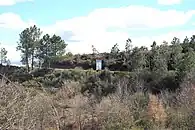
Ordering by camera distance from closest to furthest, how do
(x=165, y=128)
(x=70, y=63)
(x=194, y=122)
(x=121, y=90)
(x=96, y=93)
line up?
(x=194, y=122) → (x=165, y=128) → (x=121, y=90) → (x=96, y=93) → (x=70, y=63)

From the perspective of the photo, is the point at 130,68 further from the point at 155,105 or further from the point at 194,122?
the point at 194,122

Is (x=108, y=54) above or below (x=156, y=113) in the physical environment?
above

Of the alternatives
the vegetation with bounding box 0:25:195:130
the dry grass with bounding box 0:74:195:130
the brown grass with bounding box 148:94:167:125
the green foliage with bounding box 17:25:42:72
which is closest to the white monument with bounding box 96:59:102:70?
the vegetation with bounding box 0:25:195:130

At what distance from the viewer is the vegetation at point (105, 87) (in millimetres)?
12333

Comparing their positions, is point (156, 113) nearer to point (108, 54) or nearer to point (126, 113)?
point (126, 113)

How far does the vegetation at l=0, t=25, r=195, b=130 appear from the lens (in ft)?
40.5

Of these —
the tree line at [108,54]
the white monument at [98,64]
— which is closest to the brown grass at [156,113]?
the tree line at [108,54]

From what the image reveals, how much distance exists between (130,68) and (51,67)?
47.2 ft

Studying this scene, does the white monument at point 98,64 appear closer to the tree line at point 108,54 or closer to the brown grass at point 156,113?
the tree line at point 108,54

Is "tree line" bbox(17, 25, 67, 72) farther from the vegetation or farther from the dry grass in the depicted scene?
the dry grass

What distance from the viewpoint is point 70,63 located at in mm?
61188

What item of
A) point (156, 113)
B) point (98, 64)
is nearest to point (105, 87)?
point (98, 64)

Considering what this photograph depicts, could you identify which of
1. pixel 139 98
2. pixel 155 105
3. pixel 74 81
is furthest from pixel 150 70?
pixel 155 105

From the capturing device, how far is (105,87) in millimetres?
43781
